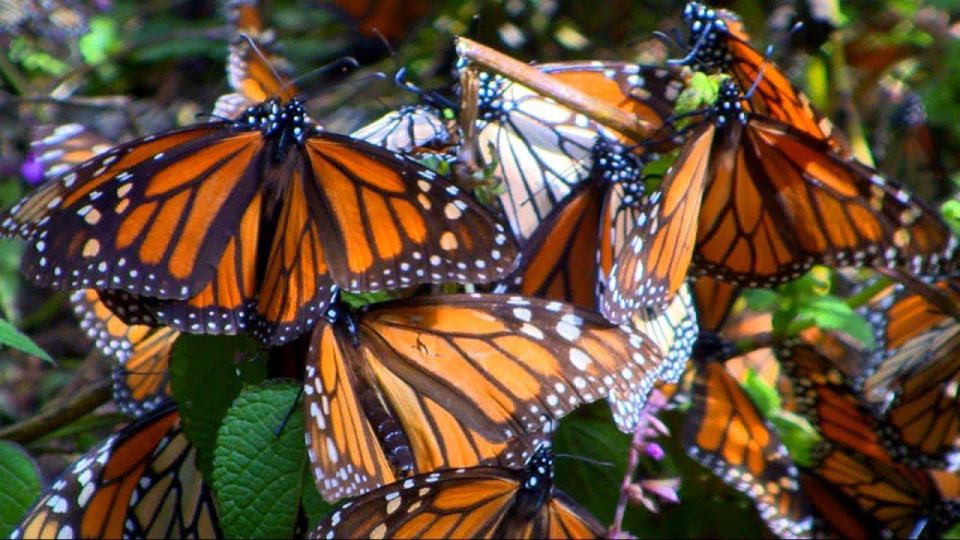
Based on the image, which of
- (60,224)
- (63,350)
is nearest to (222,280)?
(60,224)

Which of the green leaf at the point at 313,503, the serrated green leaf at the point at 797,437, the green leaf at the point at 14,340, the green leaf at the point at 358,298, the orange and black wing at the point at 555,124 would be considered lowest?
the green leaf at the point at 313,503

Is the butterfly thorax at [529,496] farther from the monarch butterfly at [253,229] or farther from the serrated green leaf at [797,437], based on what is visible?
the serrated green leaf at [797,437]

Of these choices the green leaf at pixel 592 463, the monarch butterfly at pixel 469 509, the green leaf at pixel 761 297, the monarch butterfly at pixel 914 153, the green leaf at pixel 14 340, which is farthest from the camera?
the monarch butterfly at pixel 914 153

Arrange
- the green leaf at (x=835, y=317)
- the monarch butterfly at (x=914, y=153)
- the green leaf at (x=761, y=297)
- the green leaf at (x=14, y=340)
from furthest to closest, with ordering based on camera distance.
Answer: the monarch butterfly at (x=914, y=153) < the green leaf at (x=761, y=297) < the green leaf at (x=835, y=317) < the green leaf at (x=14, y=340)

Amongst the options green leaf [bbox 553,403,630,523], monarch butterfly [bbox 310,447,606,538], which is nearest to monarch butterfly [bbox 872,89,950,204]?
green leaf [bbox 553,403,630,523]

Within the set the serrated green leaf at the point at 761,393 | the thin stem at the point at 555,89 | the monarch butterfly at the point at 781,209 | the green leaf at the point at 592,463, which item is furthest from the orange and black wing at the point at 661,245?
the serrated green leaf at the point at 761,393

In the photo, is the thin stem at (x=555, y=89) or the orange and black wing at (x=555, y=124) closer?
the thin stem at (x=555, y=89)

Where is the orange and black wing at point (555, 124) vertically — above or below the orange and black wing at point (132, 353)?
above

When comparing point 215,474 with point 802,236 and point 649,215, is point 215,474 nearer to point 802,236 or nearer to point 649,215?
point 649,215
